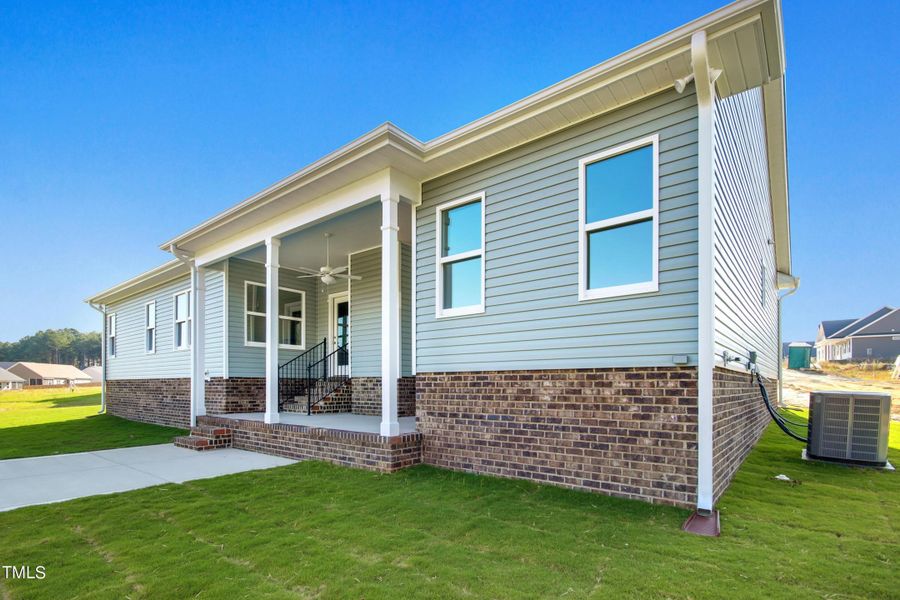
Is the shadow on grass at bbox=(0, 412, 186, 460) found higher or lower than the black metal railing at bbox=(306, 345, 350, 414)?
lower

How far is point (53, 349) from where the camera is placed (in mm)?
71312

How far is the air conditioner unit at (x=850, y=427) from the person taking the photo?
5660 mm

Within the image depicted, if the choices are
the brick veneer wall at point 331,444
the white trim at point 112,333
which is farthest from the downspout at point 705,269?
the white trim at point 112,333

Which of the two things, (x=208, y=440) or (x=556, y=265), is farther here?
(x=208, y=440)

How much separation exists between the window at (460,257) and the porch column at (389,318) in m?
0.56

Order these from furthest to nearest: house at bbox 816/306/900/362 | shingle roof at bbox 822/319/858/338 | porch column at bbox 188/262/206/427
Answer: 1. shingle roof at bbox 822/319/858/338
2. house at bbox 816/306/900/362
3. porch column at bbox 188/262/206/427

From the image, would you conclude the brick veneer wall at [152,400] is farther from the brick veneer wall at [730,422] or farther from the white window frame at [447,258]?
the brick veneer wall at [730,422]

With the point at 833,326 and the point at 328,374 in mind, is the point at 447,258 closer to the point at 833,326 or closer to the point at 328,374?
the point at 328,374

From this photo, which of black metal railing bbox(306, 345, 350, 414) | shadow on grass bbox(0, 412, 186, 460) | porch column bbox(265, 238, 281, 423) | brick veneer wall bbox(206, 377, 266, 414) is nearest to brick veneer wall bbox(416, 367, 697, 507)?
porch column bbox(265, 238, 281, 423)

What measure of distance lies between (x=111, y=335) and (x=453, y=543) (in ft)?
54.6

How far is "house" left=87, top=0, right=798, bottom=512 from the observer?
4148 mm

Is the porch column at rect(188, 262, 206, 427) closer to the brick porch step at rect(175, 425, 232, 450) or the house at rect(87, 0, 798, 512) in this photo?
the brick porch step at rect(175, 425, 232, 450)

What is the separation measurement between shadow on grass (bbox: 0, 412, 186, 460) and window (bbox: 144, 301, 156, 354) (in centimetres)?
204

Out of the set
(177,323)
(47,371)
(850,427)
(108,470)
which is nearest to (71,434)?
(177,323)
